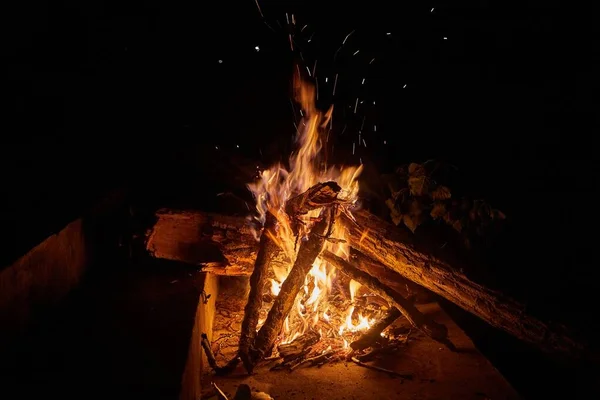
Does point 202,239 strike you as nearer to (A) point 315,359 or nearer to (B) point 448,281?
(A) point 315,359

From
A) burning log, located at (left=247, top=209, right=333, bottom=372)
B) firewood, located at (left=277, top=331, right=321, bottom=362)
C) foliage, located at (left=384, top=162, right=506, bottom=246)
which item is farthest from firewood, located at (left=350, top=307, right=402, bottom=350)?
foliage, located at (left=384, top=162, right=506, bottom=246)

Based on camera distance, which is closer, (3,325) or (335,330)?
(3,325)

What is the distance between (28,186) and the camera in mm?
5324

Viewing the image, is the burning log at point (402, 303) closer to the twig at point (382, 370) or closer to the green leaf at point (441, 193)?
the twig at point (382, 370)

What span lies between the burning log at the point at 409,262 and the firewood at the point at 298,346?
959 mm

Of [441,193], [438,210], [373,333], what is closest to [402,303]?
[373,333]

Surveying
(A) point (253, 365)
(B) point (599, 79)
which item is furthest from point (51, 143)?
(B) point (599, 79)

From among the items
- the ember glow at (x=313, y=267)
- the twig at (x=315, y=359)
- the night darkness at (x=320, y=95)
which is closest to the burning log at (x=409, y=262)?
the ember glow at (x=313, y=267)

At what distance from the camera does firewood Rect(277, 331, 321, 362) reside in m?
3.93

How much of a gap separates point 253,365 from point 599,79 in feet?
23.4

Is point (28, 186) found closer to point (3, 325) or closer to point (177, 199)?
point (177, 199)

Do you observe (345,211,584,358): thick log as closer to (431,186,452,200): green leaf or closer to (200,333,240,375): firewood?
(431,186,452,200): green leaf

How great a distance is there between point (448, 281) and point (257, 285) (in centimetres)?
177

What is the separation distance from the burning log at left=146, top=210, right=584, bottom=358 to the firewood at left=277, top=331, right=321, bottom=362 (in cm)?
96
